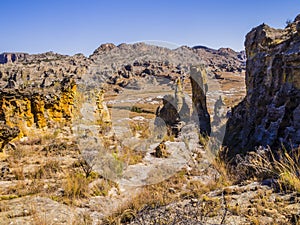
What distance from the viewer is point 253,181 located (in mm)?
4453

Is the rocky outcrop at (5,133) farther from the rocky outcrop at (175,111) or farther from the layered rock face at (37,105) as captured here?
the rocky outcrop at (175,111)

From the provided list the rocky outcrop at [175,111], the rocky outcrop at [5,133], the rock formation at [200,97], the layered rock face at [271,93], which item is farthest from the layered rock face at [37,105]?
the layered rock face at [271,93]

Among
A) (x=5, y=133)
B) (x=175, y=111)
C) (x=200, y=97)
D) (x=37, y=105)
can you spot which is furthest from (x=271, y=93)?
(x=37, y=105)

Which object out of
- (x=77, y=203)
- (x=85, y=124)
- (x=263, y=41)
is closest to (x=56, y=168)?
(x=77, y=203)

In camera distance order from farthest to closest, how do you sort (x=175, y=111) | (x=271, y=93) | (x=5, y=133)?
(x=175, y=111) → (x=271, y=93) → (x=5, y=133)

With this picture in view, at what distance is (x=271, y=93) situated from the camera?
8562 mm

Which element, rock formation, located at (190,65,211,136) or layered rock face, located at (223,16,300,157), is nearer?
layered rock face, located at (223,16,300,157)

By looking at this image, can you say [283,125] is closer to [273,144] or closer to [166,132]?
[273,144]

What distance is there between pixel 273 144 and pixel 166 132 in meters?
7.88

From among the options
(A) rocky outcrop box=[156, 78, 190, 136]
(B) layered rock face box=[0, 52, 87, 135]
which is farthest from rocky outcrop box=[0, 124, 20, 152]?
(A) rocky outcrop box=[156, 78, 190, 136]

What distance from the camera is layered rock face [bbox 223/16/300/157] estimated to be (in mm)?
7000

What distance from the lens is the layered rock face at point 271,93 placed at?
7.00 metres

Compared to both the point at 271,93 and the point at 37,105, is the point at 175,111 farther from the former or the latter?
the point at 37,105

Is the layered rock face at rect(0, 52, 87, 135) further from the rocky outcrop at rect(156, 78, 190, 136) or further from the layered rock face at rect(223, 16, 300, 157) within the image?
the layered rock face at rect(223, 16, 300, 157)
